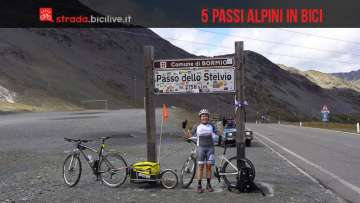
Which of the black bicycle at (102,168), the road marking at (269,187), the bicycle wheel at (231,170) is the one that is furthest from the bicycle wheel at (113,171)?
the road marking at (269,187)

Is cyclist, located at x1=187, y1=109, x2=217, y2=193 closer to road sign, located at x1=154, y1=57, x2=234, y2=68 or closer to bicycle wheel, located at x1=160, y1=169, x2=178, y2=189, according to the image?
bicycle wheel, located at x1=160, y1=169, x2=178, y2=189

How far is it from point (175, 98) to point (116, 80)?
17.6 metres

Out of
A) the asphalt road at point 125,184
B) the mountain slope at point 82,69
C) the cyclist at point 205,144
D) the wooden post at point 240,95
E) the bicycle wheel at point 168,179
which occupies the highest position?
the mountain slope at point 82,69

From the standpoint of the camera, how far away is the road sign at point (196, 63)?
38.8 feet

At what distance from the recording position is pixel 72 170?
11.8 meters

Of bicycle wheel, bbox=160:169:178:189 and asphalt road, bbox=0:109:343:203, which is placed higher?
bicycle wheel, bbox=160:169:178:189

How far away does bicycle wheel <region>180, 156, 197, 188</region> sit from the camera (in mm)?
11203

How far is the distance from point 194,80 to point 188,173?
221 centimetres

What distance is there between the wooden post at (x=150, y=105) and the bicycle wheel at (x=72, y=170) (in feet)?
5.50

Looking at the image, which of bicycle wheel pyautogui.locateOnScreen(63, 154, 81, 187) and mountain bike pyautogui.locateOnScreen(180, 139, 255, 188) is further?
bicycle wheel pyautogui.locateOnScreen(63, 154, 81, 187)

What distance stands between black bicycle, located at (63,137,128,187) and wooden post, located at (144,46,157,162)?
2.64ft

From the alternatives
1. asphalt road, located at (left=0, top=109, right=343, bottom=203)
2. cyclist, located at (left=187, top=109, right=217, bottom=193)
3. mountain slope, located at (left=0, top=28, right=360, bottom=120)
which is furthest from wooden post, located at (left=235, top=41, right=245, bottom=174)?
mountain slope, located at (left=0, top=28, right=360, bottom=120)

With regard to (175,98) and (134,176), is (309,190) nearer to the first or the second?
(134,176)

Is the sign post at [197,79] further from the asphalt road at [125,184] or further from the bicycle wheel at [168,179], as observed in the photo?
the asphalt road at [125,184]
